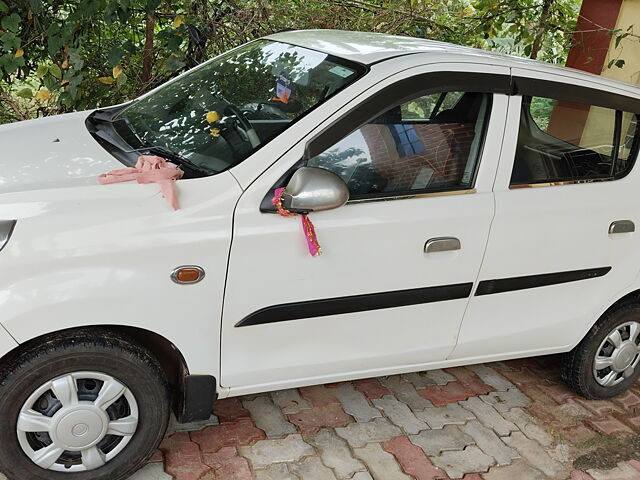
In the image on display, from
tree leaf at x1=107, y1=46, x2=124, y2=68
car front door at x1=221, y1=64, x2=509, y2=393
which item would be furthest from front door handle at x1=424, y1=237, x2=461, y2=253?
tree leaf at x1=107, y1=46, x2=124, y2=68

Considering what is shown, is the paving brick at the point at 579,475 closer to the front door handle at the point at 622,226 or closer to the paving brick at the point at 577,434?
the paving brick at the point at 577,434

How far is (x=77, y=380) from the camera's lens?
2605 millimetres

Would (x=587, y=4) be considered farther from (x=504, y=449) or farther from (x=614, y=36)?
(x=504, y=449)

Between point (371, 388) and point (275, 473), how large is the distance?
0.87 m

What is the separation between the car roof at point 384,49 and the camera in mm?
3127

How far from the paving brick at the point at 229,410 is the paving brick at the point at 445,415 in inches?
34.3

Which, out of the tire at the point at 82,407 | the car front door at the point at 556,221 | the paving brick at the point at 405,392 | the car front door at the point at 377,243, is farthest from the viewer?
the paving brick at the point at 405,392

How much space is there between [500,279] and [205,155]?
4.55 feet

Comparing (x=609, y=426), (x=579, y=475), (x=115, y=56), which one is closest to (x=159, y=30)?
(x=115, y=56)

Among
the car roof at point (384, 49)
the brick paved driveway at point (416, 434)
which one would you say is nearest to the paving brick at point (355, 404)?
the brick paved driveway at point (416, 434)

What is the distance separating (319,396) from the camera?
3639 mm

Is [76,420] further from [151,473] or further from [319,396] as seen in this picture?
[319,396]

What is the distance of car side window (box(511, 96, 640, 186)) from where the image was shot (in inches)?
125

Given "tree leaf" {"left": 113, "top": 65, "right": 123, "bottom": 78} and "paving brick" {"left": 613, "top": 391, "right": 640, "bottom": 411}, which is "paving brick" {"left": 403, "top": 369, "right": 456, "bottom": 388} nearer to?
"paving brick" {"left": 613, "top": 391, "right": 640, "bottom": 411}
